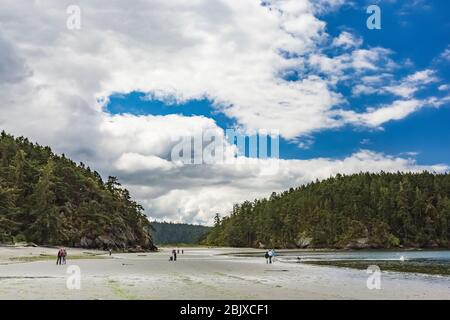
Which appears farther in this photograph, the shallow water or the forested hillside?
the forested hillside

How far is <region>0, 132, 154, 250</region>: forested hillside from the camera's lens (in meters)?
127

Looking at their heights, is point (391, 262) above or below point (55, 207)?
below

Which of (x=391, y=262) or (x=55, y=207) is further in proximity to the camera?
(x=55, y=207)

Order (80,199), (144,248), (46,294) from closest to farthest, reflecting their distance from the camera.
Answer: (46,294) → (80,199) → (144,248)

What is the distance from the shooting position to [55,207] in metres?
135

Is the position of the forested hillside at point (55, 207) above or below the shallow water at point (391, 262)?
above

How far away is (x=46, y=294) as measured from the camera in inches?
1069

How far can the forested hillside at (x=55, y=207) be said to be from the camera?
127 meters

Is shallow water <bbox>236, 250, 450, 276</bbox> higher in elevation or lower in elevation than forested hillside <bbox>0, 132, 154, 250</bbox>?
lower
